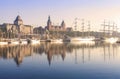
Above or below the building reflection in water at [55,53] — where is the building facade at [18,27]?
above

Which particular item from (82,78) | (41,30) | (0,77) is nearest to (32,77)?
(0,77)

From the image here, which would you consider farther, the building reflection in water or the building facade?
the building facade

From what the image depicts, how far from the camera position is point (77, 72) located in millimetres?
25391

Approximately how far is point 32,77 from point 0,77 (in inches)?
100

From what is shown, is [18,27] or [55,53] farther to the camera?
[18,27]

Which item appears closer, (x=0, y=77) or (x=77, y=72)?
(x=0, y=77)

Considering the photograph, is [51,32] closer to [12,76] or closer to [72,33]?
[72,33]

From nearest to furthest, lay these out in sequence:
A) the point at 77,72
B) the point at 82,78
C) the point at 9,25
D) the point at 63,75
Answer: the point at 82,78 < the point at 63,75 < the point at 77,72 < the point at 9,25

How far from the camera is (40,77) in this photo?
2280cm

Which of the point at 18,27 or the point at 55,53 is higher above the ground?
the point at 18,27

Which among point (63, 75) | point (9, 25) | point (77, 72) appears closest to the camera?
point (63, 75)

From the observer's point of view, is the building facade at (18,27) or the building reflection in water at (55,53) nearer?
the building reflection in water at (55,53)

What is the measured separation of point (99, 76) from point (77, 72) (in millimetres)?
3015

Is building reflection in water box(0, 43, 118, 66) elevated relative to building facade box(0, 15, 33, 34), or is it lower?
lower
